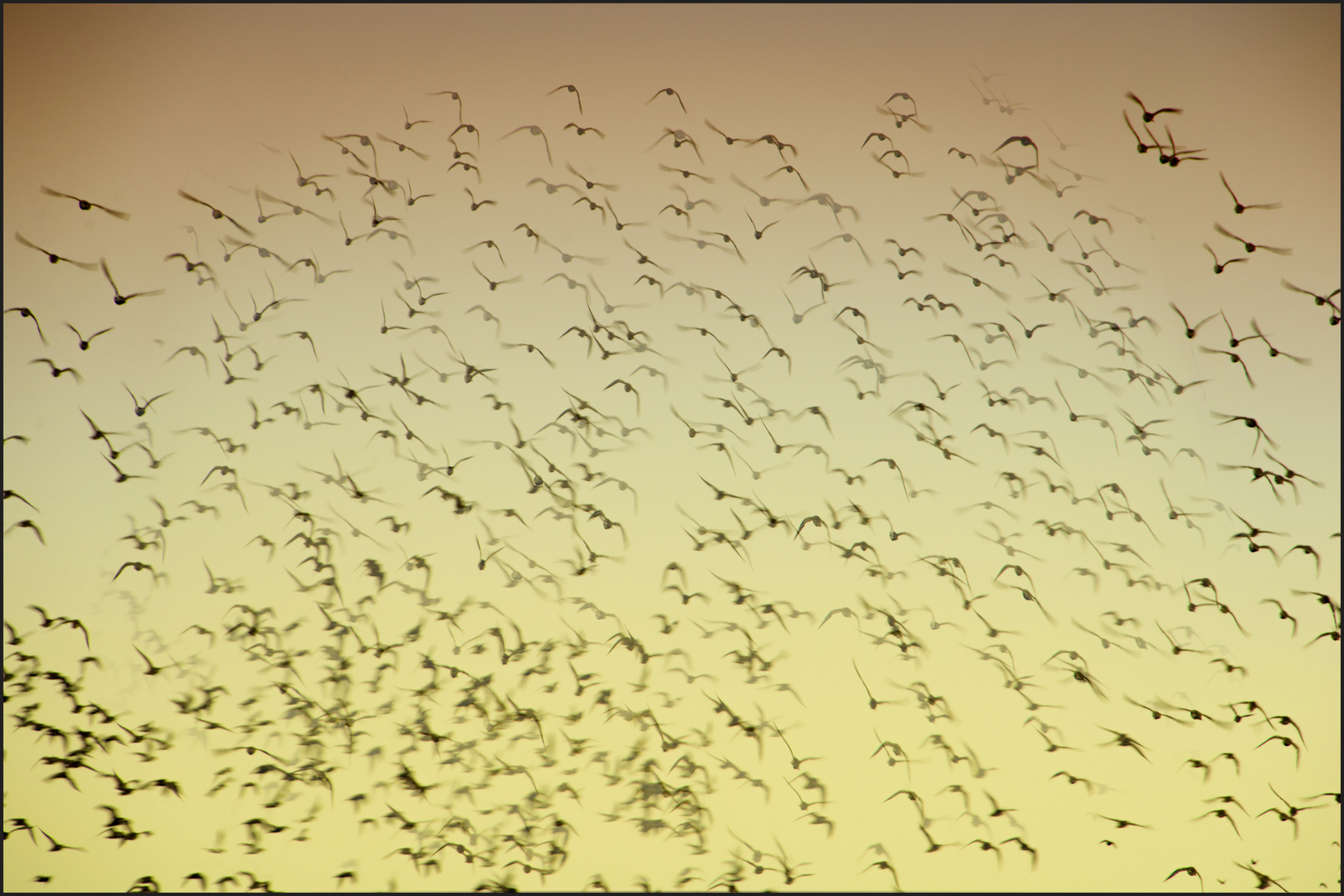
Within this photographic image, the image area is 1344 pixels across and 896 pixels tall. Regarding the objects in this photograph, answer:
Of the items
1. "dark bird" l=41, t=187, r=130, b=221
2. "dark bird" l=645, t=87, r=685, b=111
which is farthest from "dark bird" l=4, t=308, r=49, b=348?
"dark bird" l=645, t=87, r=685, b=111

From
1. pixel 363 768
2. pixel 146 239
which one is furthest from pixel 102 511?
pixel 363 768

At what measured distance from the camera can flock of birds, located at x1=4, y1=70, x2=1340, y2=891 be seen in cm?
186

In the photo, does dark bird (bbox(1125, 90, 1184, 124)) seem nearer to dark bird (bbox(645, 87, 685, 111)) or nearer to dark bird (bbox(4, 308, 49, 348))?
dark bird (bbox(645, 87, 685, 111))

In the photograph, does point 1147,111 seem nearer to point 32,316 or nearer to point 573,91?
point 573,91

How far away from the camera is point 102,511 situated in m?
1.84

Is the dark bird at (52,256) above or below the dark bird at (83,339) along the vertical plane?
above

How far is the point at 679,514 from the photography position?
6.24 ft

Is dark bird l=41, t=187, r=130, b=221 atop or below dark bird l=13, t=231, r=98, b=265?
atop

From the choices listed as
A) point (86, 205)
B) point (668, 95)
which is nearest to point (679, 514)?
point (668, 95)

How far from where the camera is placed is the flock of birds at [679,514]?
186 centimetres

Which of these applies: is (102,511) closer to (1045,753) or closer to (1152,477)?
(1045,753)

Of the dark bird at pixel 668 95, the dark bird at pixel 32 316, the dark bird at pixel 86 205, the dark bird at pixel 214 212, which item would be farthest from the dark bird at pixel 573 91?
the dark bird at pixel 32 316

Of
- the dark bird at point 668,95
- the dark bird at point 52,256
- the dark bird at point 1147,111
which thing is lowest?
the dark bird at point 52,256

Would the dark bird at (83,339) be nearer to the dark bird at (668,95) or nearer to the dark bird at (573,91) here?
the dark bird at (573,91)
